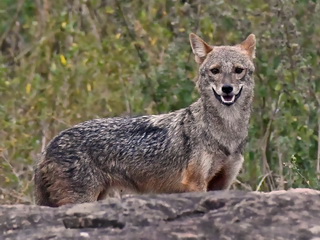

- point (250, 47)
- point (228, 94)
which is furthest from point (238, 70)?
point (250, 47)

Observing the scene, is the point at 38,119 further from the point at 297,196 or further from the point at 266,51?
the point at 297,196

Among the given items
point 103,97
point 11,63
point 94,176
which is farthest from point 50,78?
point 94,176

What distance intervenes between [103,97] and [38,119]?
2.77 feet

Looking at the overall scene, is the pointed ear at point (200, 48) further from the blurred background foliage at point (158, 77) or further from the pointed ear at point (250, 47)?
the blurred background foliage at point (158, 77)

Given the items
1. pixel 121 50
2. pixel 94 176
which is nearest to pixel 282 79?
pixel 121 50

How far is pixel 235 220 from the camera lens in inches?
219

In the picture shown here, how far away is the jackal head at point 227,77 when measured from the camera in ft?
26.5

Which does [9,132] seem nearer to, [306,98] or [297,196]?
[306,98]

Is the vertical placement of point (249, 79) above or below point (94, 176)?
above

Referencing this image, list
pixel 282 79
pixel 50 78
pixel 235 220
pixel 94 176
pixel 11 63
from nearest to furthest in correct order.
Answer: pixel 235 220 → pixel 94 176 → pixel 282 79 → pixel 50 78 → pixel 11 63

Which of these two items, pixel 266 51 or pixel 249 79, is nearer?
pixel 249 79

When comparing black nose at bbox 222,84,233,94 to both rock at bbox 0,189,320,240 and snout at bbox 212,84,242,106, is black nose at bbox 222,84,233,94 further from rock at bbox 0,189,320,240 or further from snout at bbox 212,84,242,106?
rock at bbox 0,189,320,240

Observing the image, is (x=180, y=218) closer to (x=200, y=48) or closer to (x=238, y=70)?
(x=238, y=70)

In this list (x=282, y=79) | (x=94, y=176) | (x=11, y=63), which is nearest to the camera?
(x=94, y=176)
